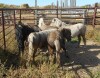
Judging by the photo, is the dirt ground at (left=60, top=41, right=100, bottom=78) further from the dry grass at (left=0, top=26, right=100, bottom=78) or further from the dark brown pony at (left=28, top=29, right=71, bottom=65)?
the dark brown pony at (left=28, top=29, right=71, bottom=65)

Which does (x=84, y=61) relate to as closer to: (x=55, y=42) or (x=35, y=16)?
(x=55, y=42)

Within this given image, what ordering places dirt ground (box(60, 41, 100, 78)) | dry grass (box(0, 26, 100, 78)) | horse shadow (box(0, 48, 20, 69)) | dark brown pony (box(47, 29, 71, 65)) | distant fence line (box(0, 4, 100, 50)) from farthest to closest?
1. distant fence line (box(0, 4, 100, 50))
2. horse shadow (box(0, 48, 20, 69))
3. dark brown pony (box(47, 29, 71, 65))
4. dirt ground (box(60, 41, 100, 78))
5. dry grass (box(0, 26, 100, 78))

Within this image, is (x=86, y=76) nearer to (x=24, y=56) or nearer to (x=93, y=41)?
(x=24, y=56)

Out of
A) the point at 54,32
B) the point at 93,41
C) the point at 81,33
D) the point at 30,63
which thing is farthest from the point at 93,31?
the point at 30,63

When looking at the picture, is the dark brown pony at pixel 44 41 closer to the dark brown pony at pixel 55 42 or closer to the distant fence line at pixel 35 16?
the dark brown pony at pixel 55 42

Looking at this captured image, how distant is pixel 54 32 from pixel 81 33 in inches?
102

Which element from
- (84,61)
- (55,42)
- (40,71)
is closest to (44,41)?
(55,42)

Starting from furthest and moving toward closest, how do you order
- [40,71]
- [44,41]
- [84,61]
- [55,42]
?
1. [84,61]
2. [44,41]
3. [55,42]
4. [40,71]

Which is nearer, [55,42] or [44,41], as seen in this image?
[55,42]

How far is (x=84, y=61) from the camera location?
307 inches

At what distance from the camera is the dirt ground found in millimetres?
6616

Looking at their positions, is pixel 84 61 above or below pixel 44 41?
below

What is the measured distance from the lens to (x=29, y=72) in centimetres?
603

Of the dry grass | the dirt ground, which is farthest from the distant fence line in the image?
the dirt ground
